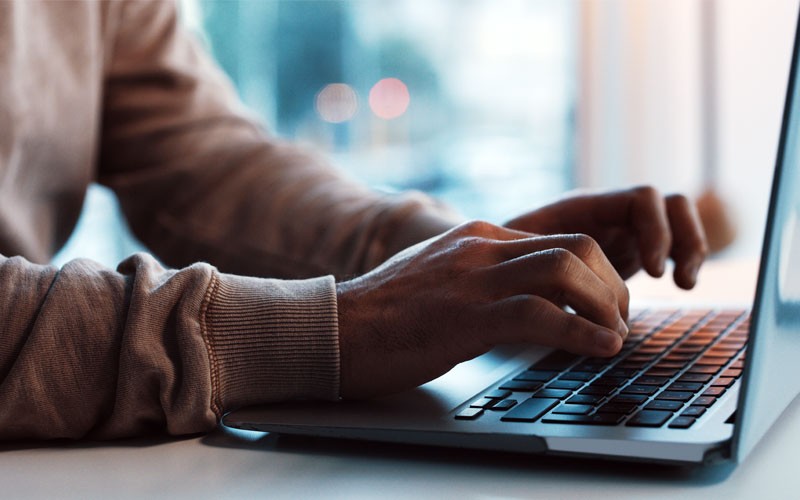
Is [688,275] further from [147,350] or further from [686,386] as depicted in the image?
[147,350]

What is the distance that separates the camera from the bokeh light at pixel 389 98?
424cm

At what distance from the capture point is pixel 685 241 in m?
0.77

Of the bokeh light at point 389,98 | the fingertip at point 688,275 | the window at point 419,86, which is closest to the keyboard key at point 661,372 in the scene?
the fingertip at point 688,275

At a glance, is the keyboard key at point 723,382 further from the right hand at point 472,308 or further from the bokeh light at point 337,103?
the bokeh light at point 337,103

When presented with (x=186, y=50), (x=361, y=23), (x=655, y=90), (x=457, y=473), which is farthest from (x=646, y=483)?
(x=361, y=23)

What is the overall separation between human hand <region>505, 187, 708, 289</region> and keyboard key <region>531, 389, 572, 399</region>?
0.25 m

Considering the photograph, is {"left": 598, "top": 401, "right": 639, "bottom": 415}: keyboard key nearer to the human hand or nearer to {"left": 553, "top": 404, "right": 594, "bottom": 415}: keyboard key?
{"left": 553, "top": 404, "right": 594, "bottom": 415}: keyboard key

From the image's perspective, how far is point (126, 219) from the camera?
3.62ft

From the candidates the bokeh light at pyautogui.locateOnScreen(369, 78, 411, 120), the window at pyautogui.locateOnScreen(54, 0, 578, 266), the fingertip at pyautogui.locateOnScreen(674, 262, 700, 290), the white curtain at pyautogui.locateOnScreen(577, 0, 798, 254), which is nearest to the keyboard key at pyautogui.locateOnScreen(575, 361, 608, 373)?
the fingertip at pyautogui.locateOnScreen(674, 262, 700, 290)

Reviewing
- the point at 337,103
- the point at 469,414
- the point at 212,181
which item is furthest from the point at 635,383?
the point at 337,103

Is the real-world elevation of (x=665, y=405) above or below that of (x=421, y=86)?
below

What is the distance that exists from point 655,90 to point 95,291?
86.7 inches

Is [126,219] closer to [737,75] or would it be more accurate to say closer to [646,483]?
[646,483]

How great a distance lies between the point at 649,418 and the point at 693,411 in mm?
26
